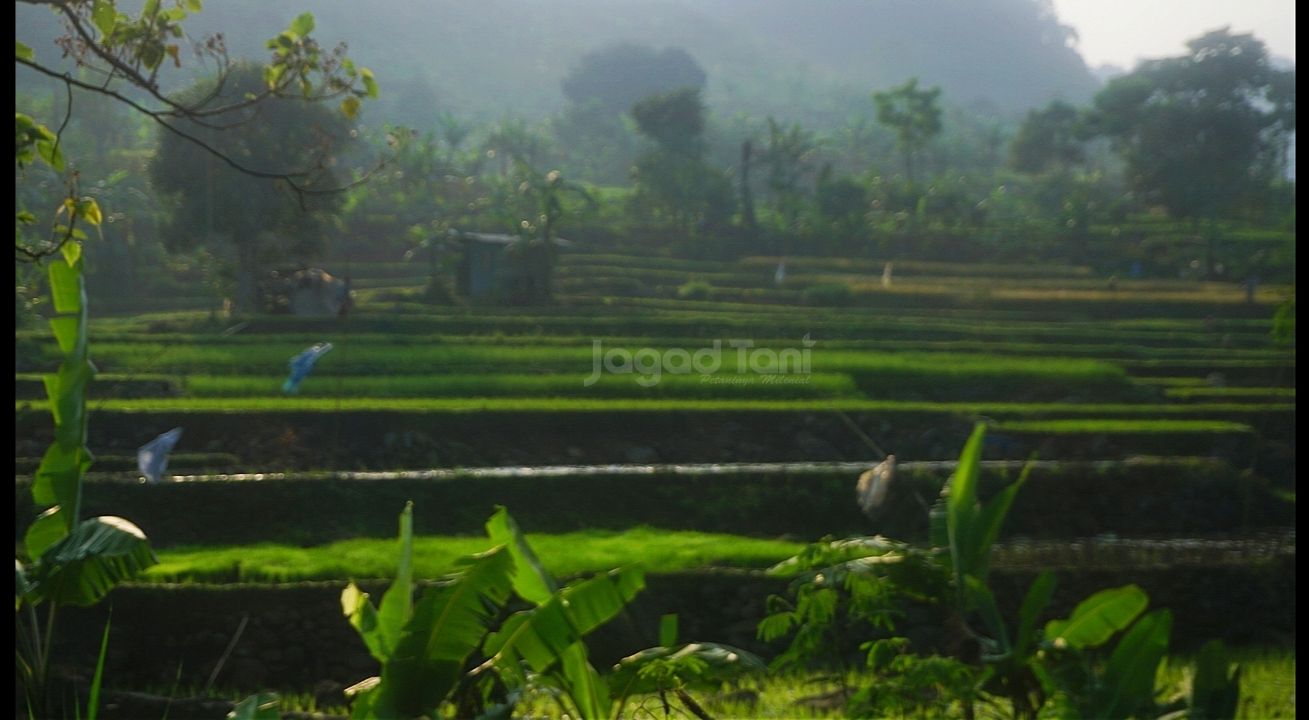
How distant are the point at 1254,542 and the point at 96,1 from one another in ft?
25.3

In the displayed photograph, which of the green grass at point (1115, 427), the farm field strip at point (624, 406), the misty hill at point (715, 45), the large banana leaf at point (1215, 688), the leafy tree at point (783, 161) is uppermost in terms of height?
the misty hill at point (715, 45)

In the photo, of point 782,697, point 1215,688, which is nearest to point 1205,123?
point 782,697

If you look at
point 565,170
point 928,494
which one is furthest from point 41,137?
point 565,170

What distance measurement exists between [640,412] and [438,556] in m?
3.29

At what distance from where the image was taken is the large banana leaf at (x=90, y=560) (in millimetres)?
2891

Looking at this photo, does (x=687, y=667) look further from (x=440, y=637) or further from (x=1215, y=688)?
(x=1215, y=688)

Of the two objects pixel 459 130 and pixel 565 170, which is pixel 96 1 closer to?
pixel 459 130

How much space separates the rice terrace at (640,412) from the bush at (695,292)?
29 cm

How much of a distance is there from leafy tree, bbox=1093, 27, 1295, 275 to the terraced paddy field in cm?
767

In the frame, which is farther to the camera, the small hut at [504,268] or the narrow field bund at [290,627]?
the small hut at [504,268]

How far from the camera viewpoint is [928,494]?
26.1 ft

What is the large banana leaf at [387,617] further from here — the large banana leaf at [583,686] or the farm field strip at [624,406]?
the farm field strip at [624,406]

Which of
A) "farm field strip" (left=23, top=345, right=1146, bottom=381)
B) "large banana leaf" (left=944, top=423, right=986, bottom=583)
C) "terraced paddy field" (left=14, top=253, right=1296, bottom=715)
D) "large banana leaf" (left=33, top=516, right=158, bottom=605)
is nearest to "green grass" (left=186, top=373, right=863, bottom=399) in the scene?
"terraced paddy field" (left=14, top=253, right=1296, bottom=715)

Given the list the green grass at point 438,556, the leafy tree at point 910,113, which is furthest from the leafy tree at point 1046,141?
the green grass at point 438,556
